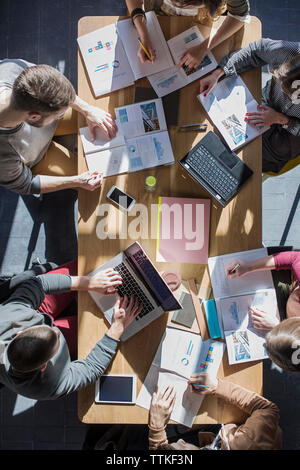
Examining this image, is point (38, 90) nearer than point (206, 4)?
Yes

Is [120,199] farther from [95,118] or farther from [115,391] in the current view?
[115,391]

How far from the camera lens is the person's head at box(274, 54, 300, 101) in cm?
165

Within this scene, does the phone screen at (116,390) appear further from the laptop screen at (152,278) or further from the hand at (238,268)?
the hand at (238,268)

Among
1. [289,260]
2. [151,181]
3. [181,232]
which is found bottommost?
[289,260]

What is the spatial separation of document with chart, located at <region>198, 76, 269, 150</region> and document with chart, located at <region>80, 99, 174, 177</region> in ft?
0.81

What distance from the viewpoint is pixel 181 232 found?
1.78m

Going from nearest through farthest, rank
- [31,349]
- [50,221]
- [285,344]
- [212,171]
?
[31,349], [285,344], [212,171], [50,221]

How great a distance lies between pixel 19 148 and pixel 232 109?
40.9 inches

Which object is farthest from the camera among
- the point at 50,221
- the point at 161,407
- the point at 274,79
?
the point at 50,221

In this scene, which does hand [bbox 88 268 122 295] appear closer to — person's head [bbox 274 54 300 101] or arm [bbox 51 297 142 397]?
arm [bbox 51 297 142 397]

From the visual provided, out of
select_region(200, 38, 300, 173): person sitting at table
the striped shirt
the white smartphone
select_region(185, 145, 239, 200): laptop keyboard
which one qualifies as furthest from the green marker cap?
the white smartphone

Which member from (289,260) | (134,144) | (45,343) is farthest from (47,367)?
(289,260)

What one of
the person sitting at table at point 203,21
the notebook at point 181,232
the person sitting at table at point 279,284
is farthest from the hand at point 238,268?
the person sitting at table at point 203,21
